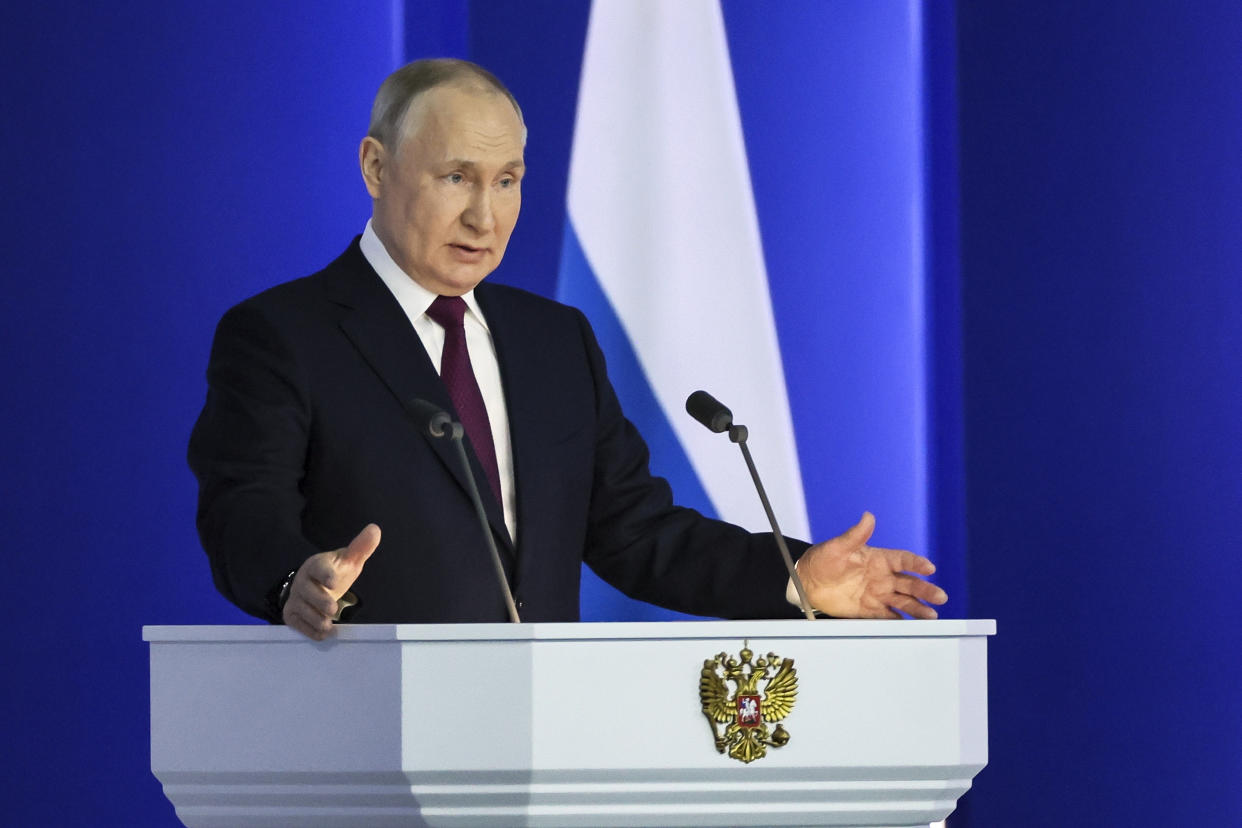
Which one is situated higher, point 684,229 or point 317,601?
point 684,229

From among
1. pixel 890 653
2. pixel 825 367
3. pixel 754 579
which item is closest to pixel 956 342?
pixel 825 367

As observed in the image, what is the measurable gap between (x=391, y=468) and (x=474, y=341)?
0.79 feet

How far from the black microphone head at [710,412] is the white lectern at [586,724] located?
351 millimetres

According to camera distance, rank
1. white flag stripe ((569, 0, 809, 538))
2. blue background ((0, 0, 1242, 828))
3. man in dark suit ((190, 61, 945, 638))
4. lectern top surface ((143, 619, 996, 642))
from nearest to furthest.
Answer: lectern top surface ((143, 619, 996, 642)) → man in dark suit ((190, 61, 945, 638)) → blue background ((0, 0, 1242, 828)) → white flag stripe ((569, 0, 809, 538))

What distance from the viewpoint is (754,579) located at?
1802 millimetres

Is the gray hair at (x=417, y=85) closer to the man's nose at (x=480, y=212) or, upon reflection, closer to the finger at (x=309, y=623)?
the man's nose at (x=480, y=212)

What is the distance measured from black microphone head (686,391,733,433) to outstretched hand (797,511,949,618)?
0.18 meters

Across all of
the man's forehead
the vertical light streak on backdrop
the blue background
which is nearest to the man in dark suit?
the man's forehead

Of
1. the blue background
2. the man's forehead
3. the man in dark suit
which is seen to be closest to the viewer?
the man in dark suit

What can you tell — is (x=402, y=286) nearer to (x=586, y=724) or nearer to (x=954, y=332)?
(x=586, y=724)

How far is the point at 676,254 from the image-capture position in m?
3.20

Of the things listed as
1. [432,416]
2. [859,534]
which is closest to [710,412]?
[859,534]

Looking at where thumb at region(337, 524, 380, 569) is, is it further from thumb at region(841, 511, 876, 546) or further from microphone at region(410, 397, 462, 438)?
thumb at region(841, 511, 876, 546)

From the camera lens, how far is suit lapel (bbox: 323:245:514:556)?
5.86ft
